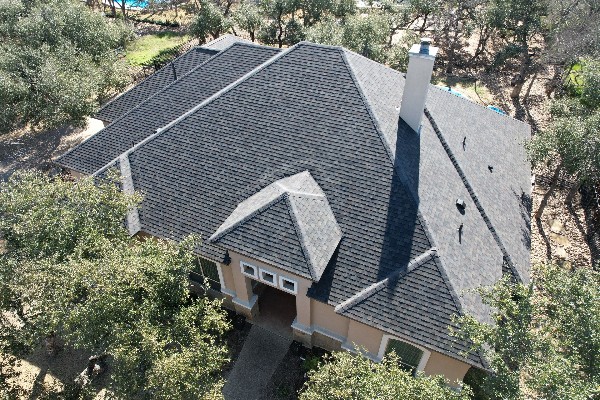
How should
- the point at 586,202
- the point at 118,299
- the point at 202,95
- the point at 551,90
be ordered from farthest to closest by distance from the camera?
the point at 551,90, the point at 586,202, the point at 202,95, the point at 118,299

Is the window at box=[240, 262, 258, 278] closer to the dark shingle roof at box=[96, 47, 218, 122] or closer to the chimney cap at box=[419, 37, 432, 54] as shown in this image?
the chimney cap at box=[419, 37, 432, 54]

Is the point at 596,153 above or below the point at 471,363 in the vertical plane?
above

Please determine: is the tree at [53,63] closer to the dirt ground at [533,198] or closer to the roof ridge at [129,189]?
the dirt ground at [533,198]

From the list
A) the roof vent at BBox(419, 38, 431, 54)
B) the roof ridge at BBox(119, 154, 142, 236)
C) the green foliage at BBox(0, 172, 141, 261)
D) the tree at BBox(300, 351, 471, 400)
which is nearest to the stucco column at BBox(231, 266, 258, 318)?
the roof ridge at BBox(119, 154, 142, 236)

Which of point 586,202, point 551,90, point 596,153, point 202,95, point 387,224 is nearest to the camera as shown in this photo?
point 387,224

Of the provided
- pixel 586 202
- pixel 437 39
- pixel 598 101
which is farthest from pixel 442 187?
pixel 437 39

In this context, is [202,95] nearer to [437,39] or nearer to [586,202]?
[586,202]

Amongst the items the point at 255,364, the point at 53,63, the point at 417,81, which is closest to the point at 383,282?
the point at 255,364
